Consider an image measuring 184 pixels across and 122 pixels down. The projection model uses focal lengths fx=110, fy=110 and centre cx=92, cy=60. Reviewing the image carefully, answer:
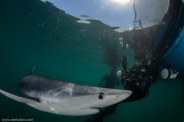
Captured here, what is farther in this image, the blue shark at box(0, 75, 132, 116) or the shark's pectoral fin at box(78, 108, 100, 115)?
the shark's pectoral fin at box(78, 108, 100, 115)

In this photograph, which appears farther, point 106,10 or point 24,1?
point 24,1

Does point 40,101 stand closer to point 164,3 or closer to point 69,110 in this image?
point 69,110

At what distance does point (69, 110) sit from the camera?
2.38m

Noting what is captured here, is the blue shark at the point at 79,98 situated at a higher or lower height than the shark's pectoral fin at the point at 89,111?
higher

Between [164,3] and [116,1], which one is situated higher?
[116,1]

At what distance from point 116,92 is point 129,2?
18.9 ft

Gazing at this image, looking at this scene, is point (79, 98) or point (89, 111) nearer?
point (79, 98)

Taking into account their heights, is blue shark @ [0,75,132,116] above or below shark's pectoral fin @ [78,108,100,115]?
above

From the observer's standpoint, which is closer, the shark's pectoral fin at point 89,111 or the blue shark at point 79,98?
the blue shark at point 79,98

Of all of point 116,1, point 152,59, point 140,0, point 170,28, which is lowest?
point 152,59

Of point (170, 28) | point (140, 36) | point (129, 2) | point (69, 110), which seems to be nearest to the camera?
point (69, 110)

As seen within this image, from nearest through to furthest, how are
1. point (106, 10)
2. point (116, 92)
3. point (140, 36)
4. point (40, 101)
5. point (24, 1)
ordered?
point (116, 92) < point (40, 101) < point (106, 10) < point (140, 36) < point (24, 1)

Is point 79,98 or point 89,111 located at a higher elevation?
point 79,98

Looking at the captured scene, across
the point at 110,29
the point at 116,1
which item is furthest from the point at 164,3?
the point at 110,29
